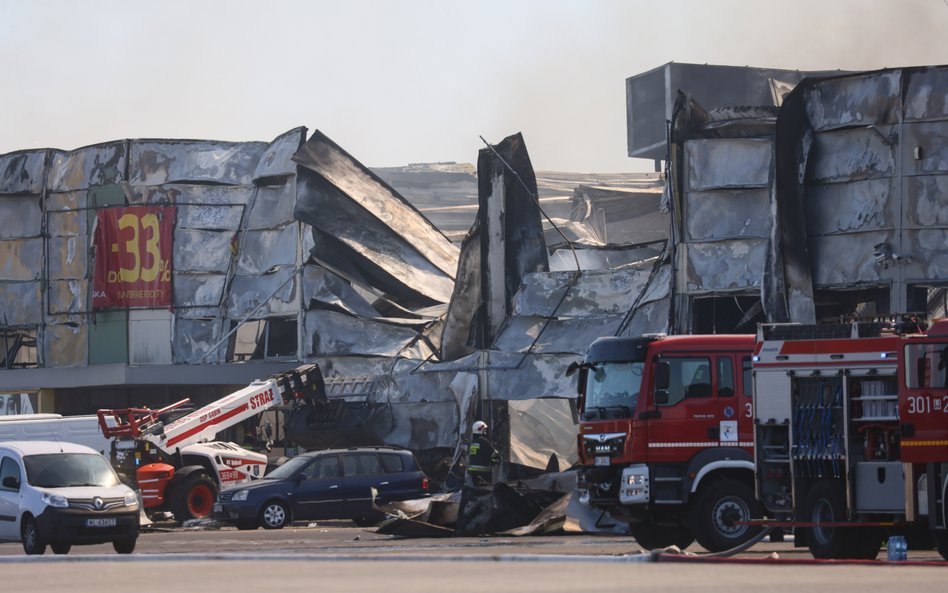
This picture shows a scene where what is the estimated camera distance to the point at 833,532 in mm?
17609

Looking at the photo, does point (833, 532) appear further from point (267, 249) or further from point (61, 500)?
point (267, 249)

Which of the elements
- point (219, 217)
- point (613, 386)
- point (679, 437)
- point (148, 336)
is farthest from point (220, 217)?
point (679, 437)

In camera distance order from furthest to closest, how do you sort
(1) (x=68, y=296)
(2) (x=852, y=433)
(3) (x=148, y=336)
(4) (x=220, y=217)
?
1. (1) (x=68, y=296)
2. (3) (x=148, y=336)
3. (4) (x=220, y=217)
4. (2) (x=852, y=433)

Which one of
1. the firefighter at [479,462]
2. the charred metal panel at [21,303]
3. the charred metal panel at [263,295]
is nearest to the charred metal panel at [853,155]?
the firefighter at [479,462]

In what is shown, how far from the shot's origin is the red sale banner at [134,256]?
5031 cm

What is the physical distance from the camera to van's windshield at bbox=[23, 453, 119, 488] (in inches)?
915

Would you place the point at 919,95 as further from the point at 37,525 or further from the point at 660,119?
the point at 660,119

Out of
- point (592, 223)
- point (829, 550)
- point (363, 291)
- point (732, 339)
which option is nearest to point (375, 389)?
point (363, 291)

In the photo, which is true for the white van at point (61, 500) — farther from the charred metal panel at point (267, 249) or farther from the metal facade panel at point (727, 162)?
the charred metal panel at point (267, 249)

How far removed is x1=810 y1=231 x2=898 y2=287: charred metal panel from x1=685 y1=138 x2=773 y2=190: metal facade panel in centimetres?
201

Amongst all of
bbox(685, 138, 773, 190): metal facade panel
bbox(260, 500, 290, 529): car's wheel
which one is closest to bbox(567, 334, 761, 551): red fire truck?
bbox(260, 500, 290, 529): car's wheel

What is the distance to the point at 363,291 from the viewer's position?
47.1 meters

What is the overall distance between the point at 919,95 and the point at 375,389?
17.1 m

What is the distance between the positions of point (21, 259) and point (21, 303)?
1.51 meters
